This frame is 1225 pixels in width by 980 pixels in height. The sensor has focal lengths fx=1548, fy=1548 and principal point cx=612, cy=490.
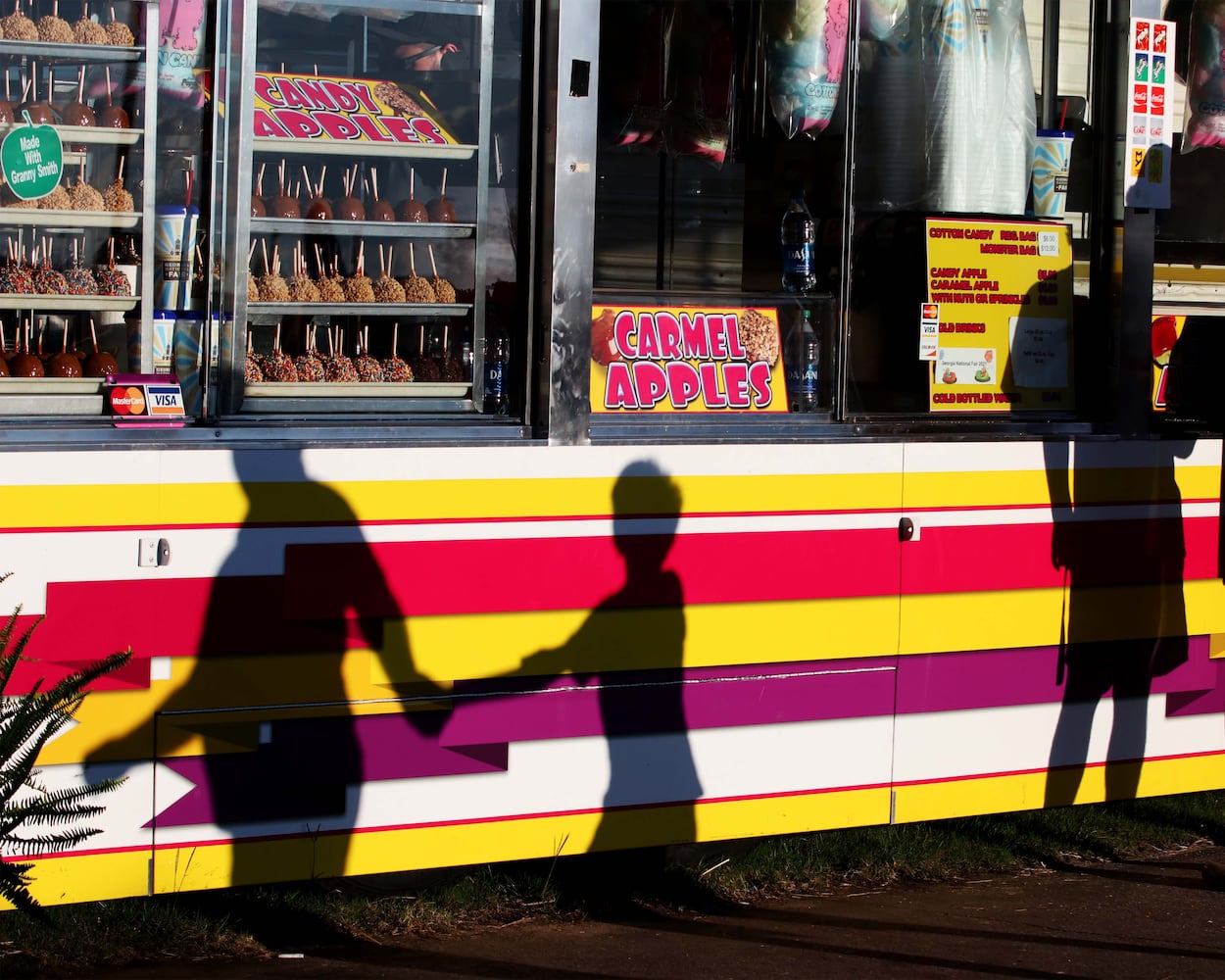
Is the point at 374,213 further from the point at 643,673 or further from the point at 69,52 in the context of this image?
the point at 643,673

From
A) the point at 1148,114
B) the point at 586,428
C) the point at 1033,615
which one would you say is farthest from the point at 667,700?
the point at 1148,114

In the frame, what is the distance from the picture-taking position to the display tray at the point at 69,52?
441cm

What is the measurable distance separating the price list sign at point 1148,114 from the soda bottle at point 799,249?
1.15 meters

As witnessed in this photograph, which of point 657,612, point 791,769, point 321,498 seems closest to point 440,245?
point 321,498

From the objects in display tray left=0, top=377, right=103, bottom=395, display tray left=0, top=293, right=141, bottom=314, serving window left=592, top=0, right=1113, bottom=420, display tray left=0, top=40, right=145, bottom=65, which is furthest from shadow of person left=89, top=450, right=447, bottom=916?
serving window left=592, top=0, right=1113, bottom=420

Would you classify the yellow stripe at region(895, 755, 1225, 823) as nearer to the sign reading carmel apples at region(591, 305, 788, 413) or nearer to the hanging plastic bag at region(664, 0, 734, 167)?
the sign reading carmel apples at region(591, 305, 788, 413)

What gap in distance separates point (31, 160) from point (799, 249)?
100 inches

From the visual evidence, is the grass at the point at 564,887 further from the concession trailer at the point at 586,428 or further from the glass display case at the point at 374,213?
the glass display case at the point at 374,213

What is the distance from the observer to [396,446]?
4.54 meters

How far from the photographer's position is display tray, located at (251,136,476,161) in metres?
4.62

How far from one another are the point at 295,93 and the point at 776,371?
1.82 metres

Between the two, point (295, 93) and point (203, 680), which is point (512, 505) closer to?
point (203, 680)

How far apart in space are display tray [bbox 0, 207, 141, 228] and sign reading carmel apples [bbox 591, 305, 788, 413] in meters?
1.45

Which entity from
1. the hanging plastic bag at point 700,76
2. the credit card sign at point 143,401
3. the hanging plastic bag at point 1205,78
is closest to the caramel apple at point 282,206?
the credit card sign at point 143,401
